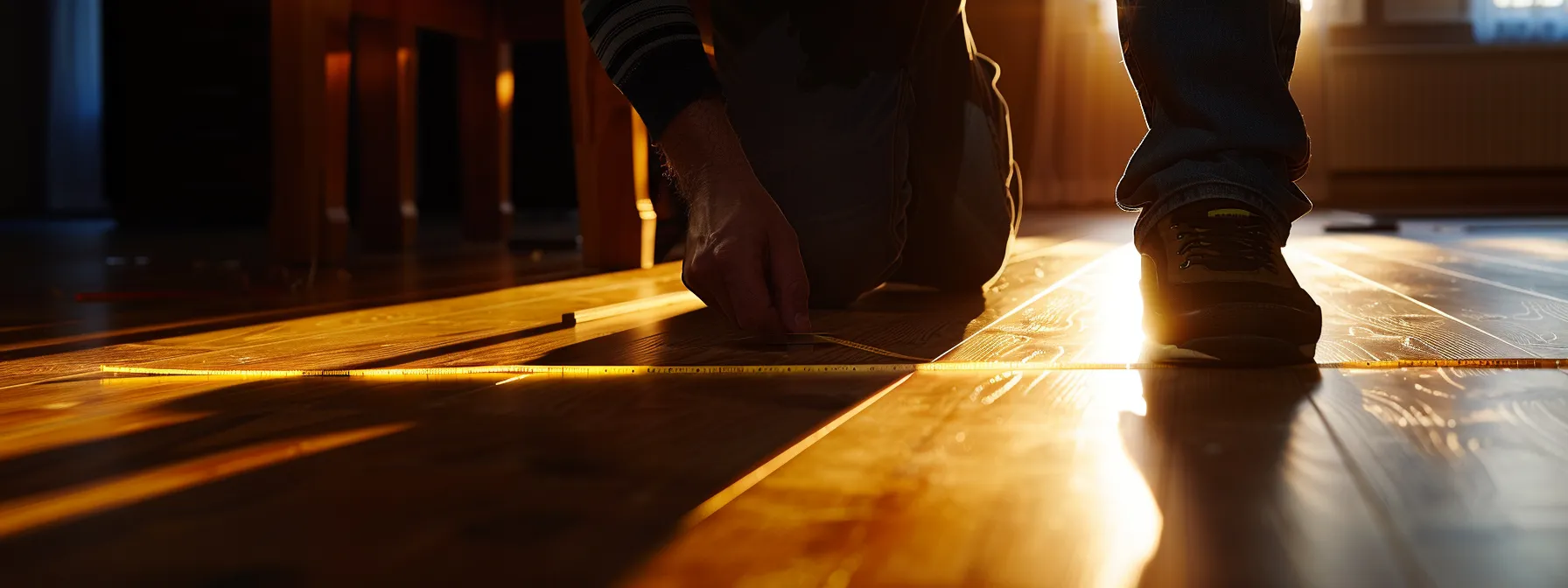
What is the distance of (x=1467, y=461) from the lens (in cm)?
44

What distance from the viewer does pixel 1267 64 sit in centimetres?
86

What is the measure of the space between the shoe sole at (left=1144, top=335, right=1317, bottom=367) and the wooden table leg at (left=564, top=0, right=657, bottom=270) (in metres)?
1.22

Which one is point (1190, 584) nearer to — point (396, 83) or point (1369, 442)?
point (1369, 442)

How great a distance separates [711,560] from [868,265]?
86 cm

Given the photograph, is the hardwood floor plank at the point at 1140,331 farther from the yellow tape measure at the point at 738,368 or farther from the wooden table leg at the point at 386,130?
Answer: the wooden table leg at the point at 386,130

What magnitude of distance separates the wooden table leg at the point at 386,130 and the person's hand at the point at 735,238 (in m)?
1.71

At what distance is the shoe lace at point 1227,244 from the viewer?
77 cm

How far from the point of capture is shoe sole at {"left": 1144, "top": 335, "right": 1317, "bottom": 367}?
712mm

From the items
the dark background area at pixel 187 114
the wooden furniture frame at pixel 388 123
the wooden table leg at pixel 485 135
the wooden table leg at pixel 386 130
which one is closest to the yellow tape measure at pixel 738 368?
the wooden furniture frame at pixel 388 123

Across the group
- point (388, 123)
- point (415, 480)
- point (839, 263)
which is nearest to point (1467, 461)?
point (415, 480)

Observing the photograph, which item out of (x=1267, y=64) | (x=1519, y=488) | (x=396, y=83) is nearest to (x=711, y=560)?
(x=1519, y=488)

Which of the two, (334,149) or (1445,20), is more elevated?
(1445,20)

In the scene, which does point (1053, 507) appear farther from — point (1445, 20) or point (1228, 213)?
point (1445, 20)

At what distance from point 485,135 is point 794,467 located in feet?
7.99
